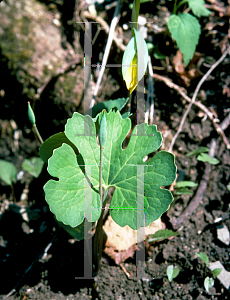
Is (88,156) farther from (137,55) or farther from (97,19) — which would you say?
(97,19)

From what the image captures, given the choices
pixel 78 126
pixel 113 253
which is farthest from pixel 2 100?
pixel 113 253

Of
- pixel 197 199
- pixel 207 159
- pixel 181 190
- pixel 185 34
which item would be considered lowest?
pixel 197 199

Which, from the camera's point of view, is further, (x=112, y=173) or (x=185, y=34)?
(x=185, y=34)

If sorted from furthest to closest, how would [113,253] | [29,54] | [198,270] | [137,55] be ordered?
[29,54] → [113,253] → [198,270] → [137,55]

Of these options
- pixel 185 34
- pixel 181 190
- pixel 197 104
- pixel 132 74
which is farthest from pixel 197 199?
pixel 185 34

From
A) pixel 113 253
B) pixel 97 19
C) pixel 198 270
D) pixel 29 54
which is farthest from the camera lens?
pixel 97 19

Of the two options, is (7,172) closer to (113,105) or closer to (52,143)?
(52,143)
